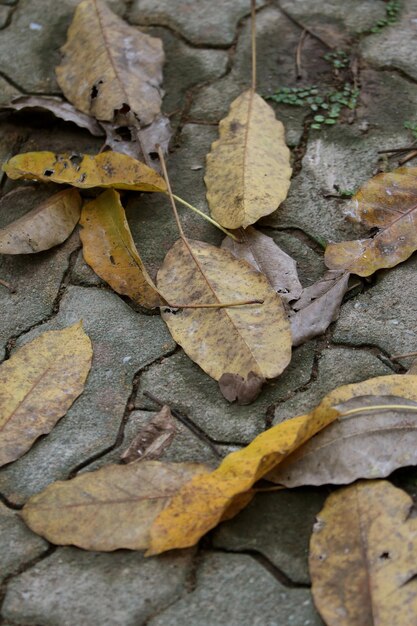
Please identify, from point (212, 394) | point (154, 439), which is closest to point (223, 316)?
point (212, 394)

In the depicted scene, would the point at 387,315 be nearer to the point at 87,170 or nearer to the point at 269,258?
the point at 269,258

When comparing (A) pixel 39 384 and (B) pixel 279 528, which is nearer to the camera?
(B) pixel 279 528

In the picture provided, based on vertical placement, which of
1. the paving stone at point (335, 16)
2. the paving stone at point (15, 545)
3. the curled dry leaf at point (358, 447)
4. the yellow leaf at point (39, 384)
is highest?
the paving stone at point (335, 16)

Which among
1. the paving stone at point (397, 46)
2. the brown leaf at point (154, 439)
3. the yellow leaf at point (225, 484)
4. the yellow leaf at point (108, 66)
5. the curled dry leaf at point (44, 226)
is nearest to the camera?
the yellow leaf at point (225, 484)

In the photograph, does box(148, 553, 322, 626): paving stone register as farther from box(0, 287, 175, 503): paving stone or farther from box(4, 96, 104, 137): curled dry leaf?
box(4, 96, 104, 137): curled dry leaf

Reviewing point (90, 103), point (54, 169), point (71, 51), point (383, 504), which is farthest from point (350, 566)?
point (71, 51)

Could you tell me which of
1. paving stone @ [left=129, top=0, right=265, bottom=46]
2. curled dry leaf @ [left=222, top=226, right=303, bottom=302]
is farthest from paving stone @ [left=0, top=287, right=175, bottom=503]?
paving stone @ [left=129, top=0, right=265, bottom=46]

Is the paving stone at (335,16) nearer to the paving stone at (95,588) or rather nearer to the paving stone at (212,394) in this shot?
the paving stone at (212,394)

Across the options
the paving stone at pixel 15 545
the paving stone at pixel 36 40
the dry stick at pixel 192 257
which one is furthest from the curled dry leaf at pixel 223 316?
the paving stone at pixel 36 40
